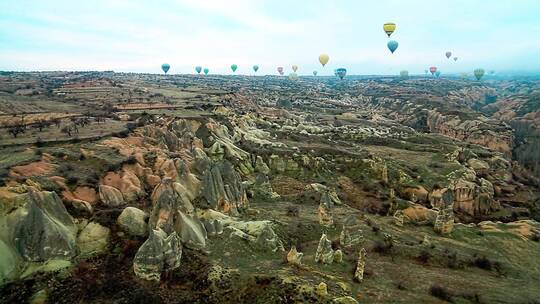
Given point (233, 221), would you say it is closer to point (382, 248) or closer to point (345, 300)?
point (382, 248)

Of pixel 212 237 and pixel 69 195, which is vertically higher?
pixel 69 195

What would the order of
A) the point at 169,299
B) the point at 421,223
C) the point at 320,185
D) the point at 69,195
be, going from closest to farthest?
the point at 169,299
the point at 69,195
the point at 421,223
the point at 320,185

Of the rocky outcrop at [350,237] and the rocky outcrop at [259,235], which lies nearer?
the rocky outcrop at [259,235]

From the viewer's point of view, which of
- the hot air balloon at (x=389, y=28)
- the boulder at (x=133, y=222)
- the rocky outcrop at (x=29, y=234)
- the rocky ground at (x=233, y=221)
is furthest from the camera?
the hot air balloon at (x=389, y=28)

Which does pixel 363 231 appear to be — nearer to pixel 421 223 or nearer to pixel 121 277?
pixel 421 223

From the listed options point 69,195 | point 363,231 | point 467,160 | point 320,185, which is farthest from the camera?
point 467,160

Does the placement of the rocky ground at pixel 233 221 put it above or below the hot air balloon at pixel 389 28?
below

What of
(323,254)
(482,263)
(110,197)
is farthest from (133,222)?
(482,263)

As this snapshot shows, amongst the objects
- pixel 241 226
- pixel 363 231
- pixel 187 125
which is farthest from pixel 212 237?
pixel 187 125

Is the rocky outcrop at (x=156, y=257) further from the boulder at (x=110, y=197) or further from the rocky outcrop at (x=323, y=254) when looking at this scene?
the rocky outcrop at (x=323, y=254)

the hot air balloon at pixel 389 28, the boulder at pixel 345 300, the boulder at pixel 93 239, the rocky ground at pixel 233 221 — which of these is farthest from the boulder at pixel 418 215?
the hot air balloon at pixel 389 28
